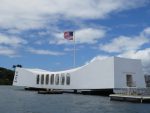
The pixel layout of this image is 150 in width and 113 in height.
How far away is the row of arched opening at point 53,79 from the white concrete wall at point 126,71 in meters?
16.0

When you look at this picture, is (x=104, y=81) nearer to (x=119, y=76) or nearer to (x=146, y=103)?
(x=119, y=76)

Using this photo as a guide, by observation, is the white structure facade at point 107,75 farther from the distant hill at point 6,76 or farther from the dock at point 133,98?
the distant hill at point 6,76

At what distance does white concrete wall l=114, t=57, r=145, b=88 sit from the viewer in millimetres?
67938

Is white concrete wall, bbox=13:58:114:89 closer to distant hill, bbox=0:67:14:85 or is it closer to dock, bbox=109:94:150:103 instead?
dock, bbox=109:94:150:103

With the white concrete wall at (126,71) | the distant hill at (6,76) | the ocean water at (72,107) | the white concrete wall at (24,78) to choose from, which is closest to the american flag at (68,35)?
Result: the white concrete wall at (126,71)

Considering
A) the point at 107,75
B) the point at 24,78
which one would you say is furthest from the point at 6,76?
the point at 107,75

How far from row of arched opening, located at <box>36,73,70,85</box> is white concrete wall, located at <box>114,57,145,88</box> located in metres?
16.0

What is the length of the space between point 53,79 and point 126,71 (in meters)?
23.7

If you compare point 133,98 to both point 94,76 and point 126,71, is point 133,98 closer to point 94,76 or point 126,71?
point 126,71

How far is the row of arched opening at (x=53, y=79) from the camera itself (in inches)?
3232

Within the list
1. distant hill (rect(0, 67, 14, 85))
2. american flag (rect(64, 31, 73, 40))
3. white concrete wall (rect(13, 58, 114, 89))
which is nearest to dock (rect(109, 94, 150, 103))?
white concrete wall (rect(13, 58, 114, 89))

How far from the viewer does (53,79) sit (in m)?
87.6

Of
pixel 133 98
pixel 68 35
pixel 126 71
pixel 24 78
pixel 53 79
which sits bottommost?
pixel 133 98

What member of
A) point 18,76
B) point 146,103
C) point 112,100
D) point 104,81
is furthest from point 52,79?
point 146,103
